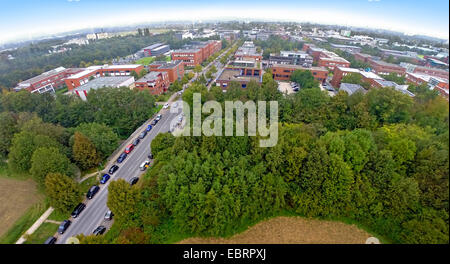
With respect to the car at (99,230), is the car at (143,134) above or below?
above

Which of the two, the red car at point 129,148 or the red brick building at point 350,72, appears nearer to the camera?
the red car at point 129,148

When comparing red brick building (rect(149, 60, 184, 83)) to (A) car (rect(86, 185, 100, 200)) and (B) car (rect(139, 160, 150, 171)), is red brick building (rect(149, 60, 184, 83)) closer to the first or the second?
(B) car (rect(139, 160, 150, 171))

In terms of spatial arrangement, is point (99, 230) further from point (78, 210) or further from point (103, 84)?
point (103, 84)

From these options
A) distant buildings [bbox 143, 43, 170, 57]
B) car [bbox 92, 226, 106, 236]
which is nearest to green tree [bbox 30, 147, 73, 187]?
car [bbox 92, 226, 106, 236]

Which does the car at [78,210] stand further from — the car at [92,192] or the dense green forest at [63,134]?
the car at [92,192]

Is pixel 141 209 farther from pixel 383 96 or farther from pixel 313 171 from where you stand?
pixel 383 96

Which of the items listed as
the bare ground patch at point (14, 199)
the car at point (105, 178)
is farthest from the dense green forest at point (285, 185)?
the bare ground patch at point (14, 199)

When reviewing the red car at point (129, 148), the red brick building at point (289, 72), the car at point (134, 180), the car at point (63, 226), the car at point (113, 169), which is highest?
the red brick building at point (289, 72)

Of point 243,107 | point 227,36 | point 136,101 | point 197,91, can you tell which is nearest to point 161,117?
point 136,101
